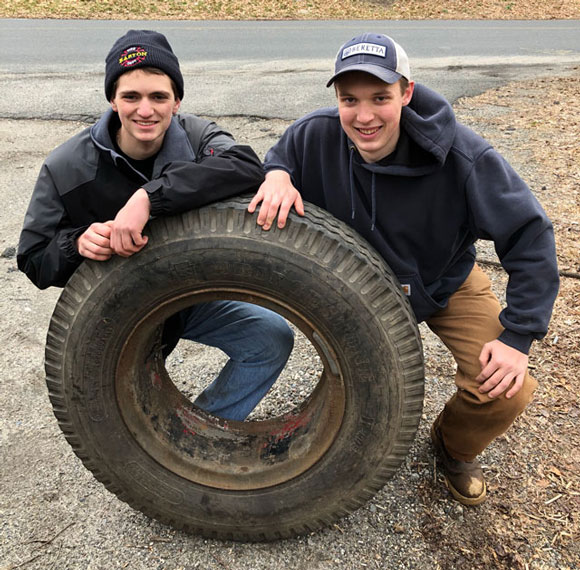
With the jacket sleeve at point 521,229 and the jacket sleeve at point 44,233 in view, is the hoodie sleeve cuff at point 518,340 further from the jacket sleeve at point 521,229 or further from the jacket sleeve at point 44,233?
the jacket sleeve at point 44,233

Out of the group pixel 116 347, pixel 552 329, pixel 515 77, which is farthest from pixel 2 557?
pixel 515 77

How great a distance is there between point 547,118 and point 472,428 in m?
6.00

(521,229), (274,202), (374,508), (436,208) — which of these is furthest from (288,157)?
(374,508)

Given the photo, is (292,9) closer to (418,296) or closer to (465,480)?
(418,296)

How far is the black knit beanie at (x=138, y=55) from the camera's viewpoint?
230 centimetres

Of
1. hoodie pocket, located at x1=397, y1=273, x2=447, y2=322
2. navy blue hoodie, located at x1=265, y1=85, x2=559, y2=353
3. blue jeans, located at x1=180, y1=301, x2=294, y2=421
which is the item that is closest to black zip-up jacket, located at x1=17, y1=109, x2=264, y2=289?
navy blue hoodie, located at x1=265, y1=85, x2=559, y2=353

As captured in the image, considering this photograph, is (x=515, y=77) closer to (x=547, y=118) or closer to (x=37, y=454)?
(x=547, y=118)

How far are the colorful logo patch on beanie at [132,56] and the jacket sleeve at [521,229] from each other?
4.32 ft

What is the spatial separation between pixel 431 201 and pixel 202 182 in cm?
90

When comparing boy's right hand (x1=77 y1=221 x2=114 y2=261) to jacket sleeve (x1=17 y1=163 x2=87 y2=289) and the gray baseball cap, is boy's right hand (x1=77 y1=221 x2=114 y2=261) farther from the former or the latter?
the gray baseball cap

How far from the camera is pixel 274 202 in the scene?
2.08m

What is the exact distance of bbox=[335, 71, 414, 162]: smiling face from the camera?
2.23m

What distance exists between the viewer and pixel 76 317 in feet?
7.04

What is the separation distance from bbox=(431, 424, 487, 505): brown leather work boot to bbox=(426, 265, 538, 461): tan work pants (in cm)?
4
